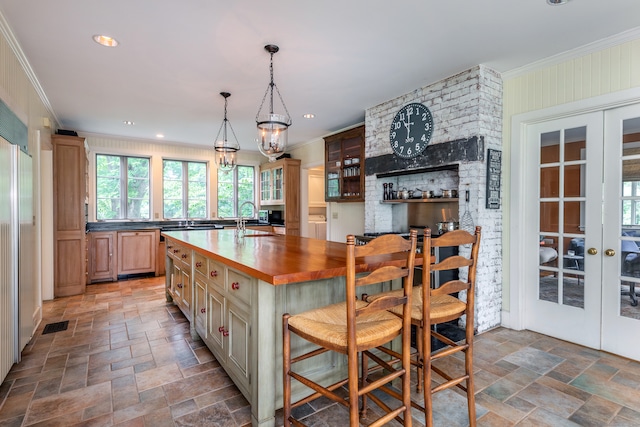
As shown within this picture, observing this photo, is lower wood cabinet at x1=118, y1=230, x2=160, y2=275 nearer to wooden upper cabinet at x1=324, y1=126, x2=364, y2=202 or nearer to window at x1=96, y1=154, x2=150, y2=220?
window at x1=96, y1=154, x2=150, y2=220

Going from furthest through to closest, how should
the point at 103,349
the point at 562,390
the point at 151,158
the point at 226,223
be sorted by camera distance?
1. the point at 226,223
2. the point at 151,158
3. the point at 103,349
4. the point at 562,390

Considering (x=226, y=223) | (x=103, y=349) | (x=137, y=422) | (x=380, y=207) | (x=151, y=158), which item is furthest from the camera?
(x=226, y=223)

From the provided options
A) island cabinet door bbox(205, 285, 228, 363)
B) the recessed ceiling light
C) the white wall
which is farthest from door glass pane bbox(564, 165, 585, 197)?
the white wall

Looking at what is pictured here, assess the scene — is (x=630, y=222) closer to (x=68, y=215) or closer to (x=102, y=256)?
(x=68, y=215)

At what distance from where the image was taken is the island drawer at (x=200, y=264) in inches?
102

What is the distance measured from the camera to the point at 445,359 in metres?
2.62

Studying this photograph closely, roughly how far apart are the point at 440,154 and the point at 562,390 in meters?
2.27

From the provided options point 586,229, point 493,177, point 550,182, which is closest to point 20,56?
point 493,177

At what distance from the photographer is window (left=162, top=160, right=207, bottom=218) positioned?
22.2 feet

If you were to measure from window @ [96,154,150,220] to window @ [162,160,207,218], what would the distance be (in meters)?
0.37

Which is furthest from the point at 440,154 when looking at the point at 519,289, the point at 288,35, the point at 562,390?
the point at 562,390

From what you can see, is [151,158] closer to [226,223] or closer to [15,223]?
[226,223]

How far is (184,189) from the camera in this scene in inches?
273

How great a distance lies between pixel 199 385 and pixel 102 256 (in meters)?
4.45
